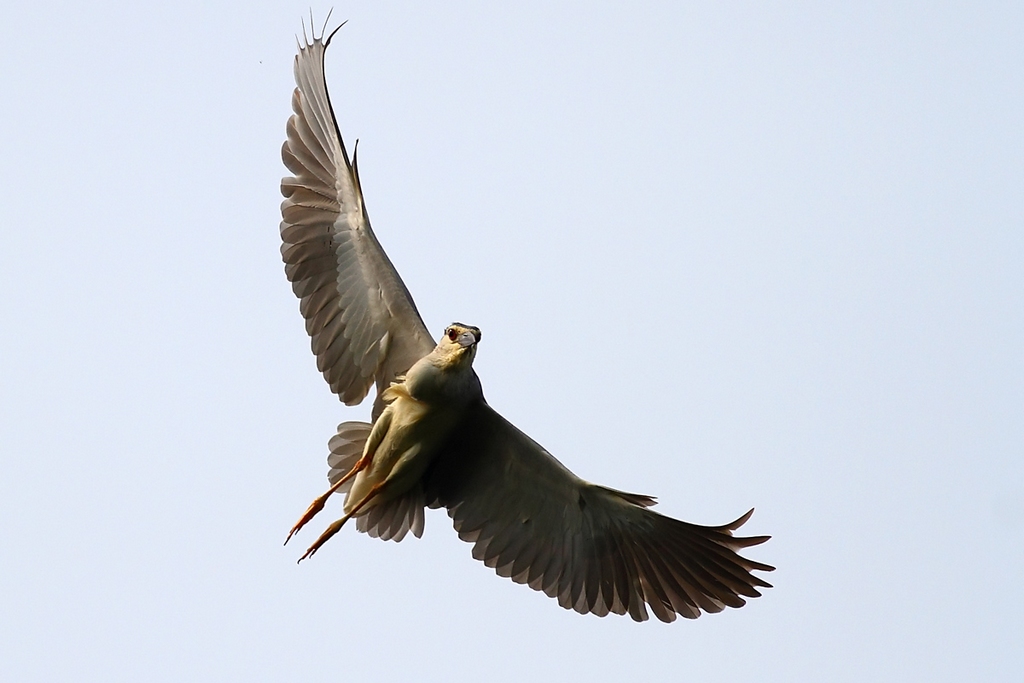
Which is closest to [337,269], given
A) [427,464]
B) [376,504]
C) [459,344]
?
[459,344]

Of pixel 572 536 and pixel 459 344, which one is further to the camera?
pixel 572 536

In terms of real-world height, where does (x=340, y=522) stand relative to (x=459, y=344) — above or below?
below

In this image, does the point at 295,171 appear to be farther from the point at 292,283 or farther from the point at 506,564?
the point at 506,564

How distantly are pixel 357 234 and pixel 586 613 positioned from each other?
109 inches

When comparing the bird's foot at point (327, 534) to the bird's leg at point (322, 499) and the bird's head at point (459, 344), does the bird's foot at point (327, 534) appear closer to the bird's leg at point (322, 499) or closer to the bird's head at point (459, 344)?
the bird's leg at point (322, 499)

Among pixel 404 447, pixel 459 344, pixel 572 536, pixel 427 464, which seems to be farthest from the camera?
pixel 572 536

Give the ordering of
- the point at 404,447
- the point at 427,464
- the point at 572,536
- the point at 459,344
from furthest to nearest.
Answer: the point at 572,536, the point at 427,464, the point at 404,447, the point at 459,344

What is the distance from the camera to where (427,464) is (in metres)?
8.12

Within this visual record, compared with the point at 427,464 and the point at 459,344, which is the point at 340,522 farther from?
the point at 459,344

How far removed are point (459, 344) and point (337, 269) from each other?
3.70 feet

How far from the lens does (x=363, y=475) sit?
26.3ft

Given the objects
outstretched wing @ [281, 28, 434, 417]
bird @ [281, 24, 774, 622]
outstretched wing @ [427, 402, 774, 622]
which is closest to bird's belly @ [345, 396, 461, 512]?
bird @ [281, 24, 774, 622]

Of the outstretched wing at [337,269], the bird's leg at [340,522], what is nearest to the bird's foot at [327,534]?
the bird's leg at [340,522]

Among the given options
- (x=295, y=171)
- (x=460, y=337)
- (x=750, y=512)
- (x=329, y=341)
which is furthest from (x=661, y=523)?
(x=295, y=171)
